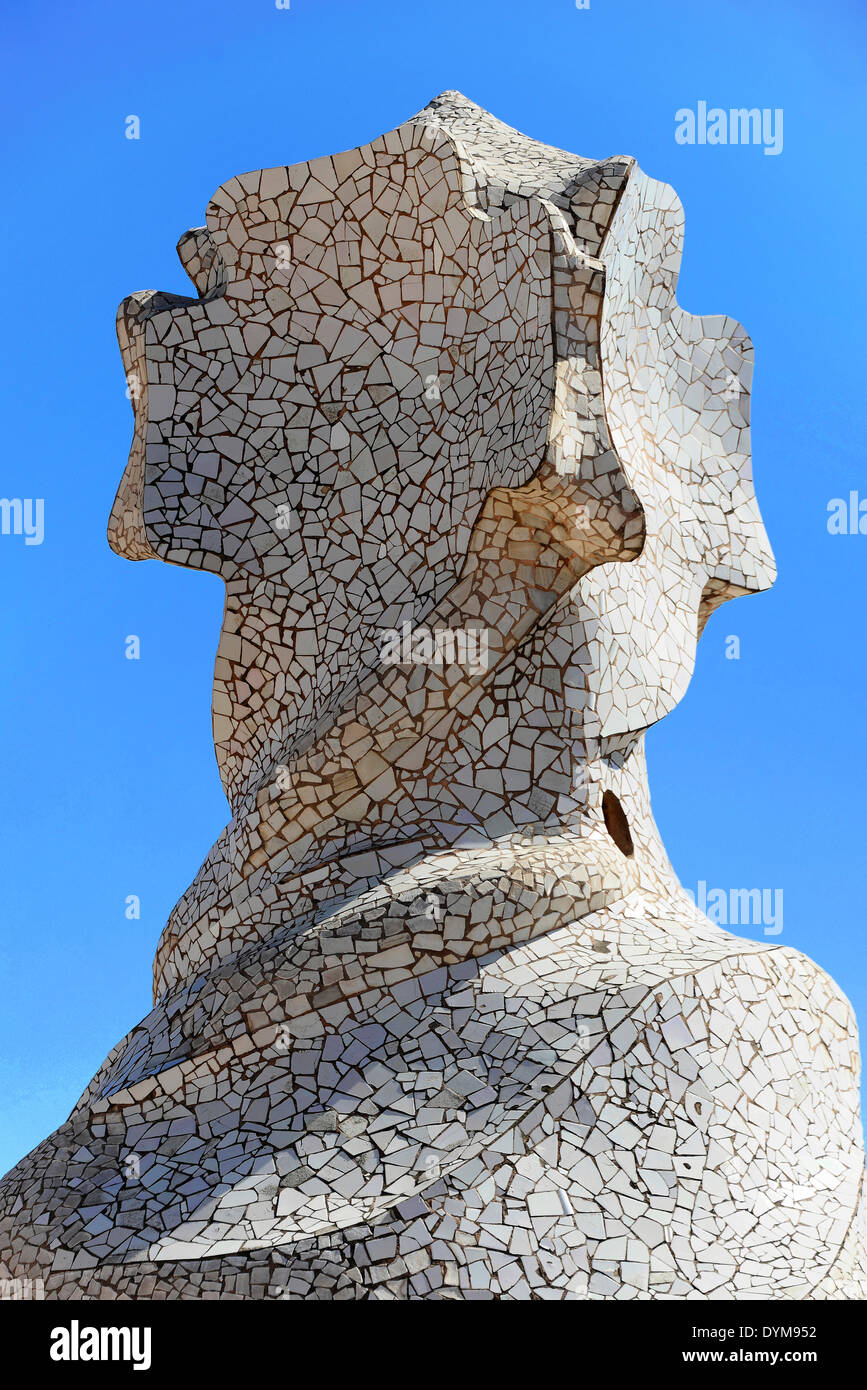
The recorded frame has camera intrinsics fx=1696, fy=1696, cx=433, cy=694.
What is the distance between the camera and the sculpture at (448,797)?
920 centimetres

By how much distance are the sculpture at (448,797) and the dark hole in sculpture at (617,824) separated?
0.03 metres

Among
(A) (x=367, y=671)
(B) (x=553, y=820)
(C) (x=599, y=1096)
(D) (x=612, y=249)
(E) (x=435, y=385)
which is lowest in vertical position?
(C) (x=599, y=1096)

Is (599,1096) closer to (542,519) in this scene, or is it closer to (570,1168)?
(570,1168)

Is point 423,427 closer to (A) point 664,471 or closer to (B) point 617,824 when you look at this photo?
(A) point 664,471

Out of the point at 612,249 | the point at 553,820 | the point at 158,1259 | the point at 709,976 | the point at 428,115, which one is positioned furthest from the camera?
the point at 428,115

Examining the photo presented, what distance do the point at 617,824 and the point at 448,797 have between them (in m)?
1.35

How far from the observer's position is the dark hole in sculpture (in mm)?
11328

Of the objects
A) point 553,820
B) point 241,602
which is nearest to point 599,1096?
point 553,820

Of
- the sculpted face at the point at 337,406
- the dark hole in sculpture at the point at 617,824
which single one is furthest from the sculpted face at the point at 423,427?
the dark hole in sculpture at the point at 617,824

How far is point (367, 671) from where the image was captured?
36.2 feet

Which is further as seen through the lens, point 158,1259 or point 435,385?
point 435,385

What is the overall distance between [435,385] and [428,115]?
262 centimetres
